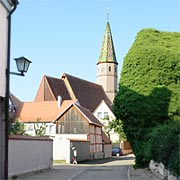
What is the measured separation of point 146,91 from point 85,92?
6445cm

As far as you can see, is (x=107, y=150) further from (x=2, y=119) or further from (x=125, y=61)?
(x=2, y=119)

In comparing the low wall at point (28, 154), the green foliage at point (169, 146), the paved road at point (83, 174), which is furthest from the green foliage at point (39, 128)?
the green foliage at point (169, 146)

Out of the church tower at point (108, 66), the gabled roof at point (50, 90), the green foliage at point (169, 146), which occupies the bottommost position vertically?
the green foliage at point (169, 146)

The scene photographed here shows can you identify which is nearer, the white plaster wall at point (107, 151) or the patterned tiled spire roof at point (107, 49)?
the white plaster wall at point (107, 151)

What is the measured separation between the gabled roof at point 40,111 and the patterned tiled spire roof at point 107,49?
49.6 meters

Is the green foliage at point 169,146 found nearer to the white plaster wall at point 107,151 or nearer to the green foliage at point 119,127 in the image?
the green foliage at point 119,127

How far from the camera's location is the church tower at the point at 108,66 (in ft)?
383

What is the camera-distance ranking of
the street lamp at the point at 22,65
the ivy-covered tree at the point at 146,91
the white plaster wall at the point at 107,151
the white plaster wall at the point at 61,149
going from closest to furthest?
1. the street lamp at the point at 22,65
2. the ivy-covered tree at the point at 146,91
3. the white plaster wall at the point at 61,149
4. the white plaster wall at the point at 107,151

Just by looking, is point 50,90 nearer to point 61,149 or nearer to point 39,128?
point 39,128

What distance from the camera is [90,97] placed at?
93.6 metres

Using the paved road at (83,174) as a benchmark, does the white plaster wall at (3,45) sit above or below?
above

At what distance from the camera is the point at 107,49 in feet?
385

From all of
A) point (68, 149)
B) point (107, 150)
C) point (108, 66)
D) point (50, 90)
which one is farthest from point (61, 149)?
point (108, 66)

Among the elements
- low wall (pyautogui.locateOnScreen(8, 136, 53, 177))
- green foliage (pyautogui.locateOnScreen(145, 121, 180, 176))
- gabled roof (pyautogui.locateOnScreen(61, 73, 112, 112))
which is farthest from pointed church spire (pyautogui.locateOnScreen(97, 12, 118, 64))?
green foliage (pyautogui.locateOnScreen(145, 121, 180, 176))
